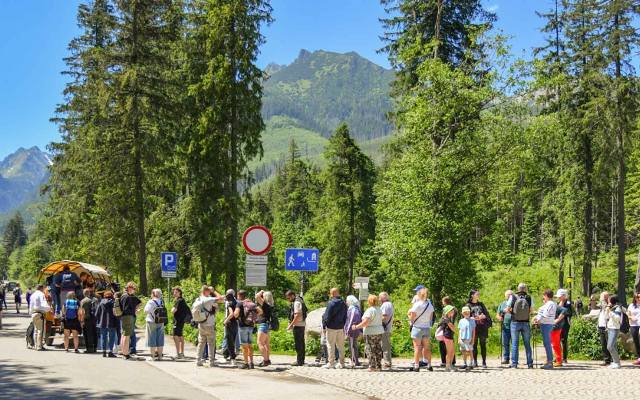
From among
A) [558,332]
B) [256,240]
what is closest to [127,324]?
[256,240]

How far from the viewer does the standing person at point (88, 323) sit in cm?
1636

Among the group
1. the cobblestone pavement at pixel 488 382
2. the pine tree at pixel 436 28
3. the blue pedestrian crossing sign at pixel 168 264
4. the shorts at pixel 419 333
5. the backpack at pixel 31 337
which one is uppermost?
the pine tree at pixel 436 28

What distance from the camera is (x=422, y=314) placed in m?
14.4

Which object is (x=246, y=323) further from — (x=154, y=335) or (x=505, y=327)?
(x=505, y=327)

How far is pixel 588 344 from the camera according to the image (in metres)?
17.0

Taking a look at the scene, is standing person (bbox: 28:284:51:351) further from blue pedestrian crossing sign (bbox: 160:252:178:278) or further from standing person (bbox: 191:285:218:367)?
blue pedestrian crossing sign (bbox: 160:252:178:278)

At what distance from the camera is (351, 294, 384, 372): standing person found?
1416cm

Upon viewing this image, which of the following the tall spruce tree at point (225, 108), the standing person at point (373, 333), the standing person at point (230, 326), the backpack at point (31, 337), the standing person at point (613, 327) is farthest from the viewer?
the tall spruce tree at point (225, 108)

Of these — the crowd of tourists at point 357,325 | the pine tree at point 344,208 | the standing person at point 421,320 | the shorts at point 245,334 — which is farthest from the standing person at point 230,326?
the pine tree at point 344,208

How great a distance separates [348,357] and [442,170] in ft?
27.4

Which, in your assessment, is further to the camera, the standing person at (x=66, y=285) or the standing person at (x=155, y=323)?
the standing person at (x=66, y=285)

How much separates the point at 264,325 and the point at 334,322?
5.42ft

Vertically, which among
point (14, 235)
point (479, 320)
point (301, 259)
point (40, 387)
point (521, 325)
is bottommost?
point (40, 387)

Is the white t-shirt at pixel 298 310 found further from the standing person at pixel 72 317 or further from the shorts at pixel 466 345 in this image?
the standing person at pixel 72 317
